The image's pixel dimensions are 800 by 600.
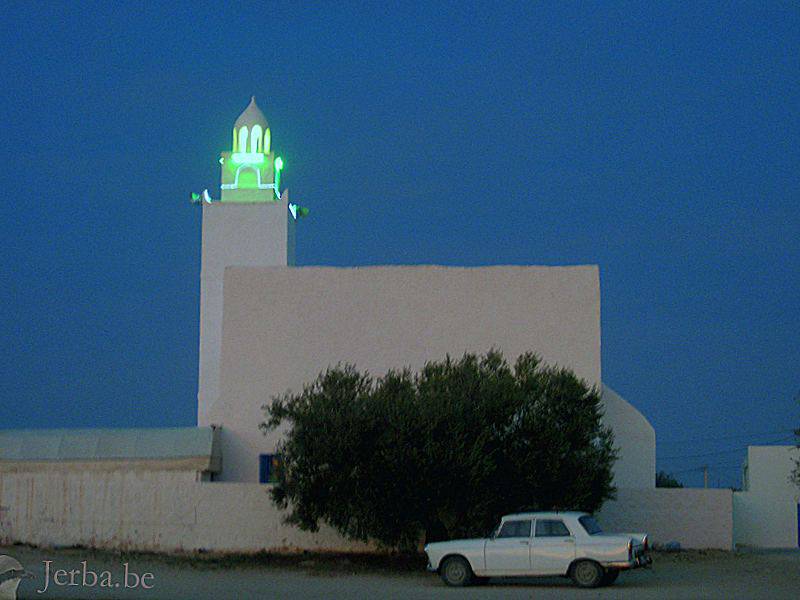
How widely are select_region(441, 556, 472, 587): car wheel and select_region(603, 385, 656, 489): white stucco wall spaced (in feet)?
38.3

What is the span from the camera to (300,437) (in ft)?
77.9

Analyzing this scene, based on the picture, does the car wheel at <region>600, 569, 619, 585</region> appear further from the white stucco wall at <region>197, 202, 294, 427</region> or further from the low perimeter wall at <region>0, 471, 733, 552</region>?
the white stucco wall at <region>197, 202, 294, 427</region>

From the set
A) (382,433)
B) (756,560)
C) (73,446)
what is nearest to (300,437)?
(382,433)

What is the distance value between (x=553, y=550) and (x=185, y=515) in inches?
427

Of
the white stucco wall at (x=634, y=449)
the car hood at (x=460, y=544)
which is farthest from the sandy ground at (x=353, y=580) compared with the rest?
the white stucco wall at (x=634, y=449)

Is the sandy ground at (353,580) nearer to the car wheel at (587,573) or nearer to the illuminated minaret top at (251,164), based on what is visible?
the car wheel at (587,573)

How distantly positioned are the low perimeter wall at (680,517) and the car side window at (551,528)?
8.32 m

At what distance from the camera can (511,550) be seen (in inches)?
784

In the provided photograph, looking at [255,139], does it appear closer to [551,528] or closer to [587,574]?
[551,528]

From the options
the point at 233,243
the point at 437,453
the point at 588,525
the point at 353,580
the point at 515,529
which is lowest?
the point at 353,580

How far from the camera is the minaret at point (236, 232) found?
121 feet

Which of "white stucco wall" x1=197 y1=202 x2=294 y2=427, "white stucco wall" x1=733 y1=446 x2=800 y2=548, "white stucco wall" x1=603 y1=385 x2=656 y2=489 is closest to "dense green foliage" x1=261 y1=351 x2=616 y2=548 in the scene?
"white stucco wall" x1=603 y1=385 x2=656 y2=489

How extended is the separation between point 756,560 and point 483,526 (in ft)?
23.2

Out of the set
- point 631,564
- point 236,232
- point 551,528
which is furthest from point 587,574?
point 236,232
